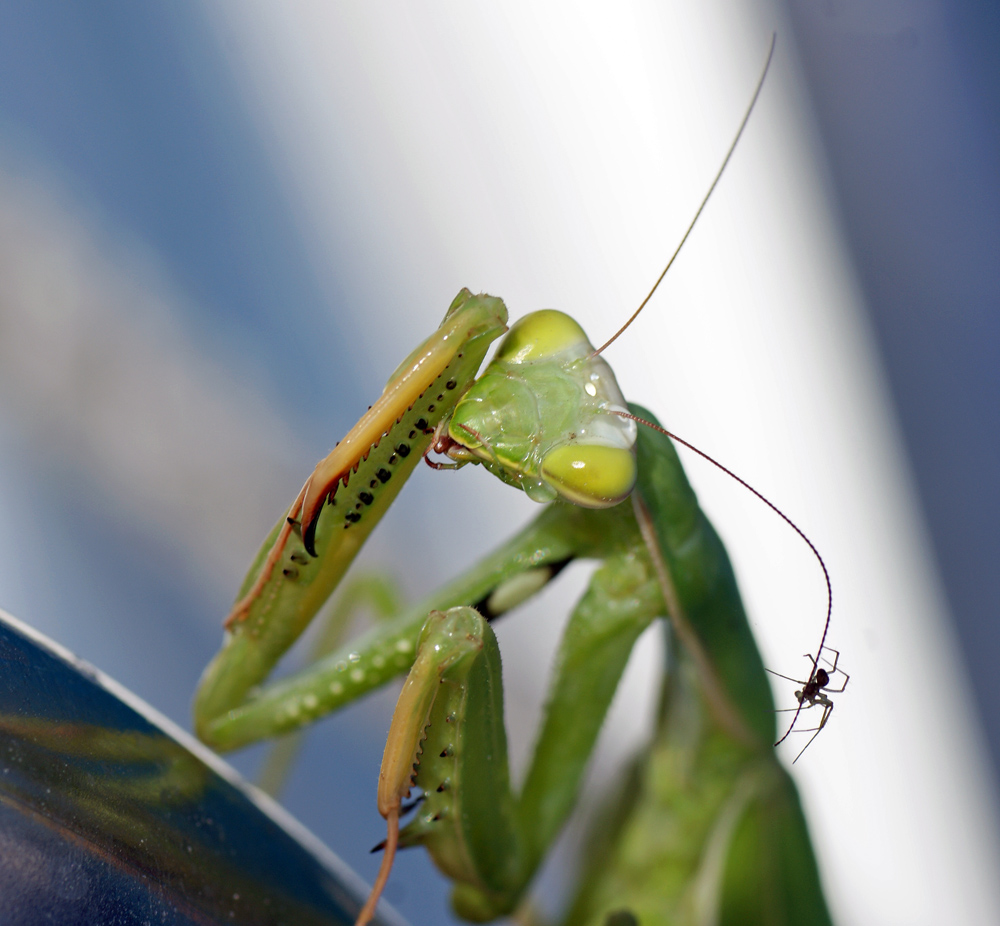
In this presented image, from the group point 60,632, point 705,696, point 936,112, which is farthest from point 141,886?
point 936,112

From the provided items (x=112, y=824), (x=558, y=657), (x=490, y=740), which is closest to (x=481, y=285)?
(x=558, y=657)

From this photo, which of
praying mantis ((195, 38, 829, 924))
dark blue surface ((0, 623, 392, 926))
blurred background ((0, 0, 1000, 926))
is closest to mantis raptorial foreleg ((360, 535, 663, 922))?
praying mantis ((195, 38, 829, 924))

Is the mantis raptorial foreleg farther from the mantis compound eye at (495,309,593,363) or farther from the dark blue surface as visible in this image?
the mantis compound eye at (495,309,593,363)

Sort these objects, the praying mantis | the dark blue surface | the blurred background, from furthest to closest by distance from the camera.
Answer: the blurred background
the praying mantis
the dark blue surface

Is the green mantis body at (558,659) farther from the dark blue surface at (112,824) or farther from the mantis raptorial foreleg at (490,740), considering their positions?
the dark blue surface at (112,824)

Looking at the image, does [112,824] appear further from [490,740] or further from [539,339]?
[539,339]

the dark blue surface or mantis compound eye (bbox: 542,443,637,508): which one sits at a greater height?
mantis compound eye (bbox: 542,443,637,508)

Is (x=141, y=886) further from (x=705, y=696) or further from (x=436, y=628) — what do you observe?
(x=705, y=696)
